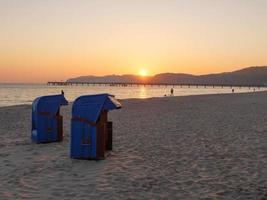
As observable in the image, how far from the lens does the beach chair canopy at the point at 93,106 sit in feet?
26.9

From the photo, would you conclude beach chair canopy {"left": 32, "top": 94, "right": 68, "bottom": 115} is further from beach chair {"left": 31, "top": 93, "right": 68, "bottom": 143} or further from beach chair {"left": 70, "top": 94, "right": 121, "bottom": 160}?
beach chair {"left": 70, "top": 94, "right": 121, "bottom": 160}

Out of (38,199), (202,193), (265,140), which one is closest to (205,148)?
(265,140)

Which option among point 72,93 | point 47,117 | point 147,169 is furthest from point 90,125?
point 72,93

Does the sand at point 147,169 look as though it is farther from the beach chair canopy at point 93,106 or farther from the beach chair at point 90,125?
the beach chair canopy at point 93,106

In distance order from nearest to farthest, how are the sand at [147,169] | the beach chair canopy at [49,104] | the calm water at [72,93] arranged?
the sand at [147,169]
the beach chair canopy at [49,104]
the calm water at [72,93]

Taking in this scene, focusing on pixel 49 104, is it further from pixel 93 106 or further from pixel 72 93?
pixel 72 93

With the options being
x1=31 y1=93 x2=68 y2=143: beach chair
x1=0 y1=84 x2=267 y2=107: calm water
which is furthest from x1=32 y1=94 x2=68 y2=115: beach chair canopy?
x1=0 y1=84 x2=267 y2=107: calm water

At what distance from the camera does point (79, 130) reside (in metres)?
8.30

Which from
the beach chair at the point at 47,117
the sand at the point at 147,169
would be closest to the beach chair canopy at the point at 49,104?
the beach chair at the point at 47,117

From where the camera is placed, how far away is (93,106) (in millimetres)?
8250

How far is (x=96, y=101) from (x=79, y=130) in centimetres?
72

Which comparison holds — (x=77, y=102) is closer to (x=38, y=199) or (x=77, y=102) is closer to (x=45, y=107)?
(x=45, y=107)

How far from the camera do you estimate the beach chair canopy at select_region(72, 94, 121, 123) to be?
26.9ft

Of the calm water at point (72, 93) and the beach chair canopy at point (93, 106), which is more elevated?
the beach chair canopy at point (93, 106)
